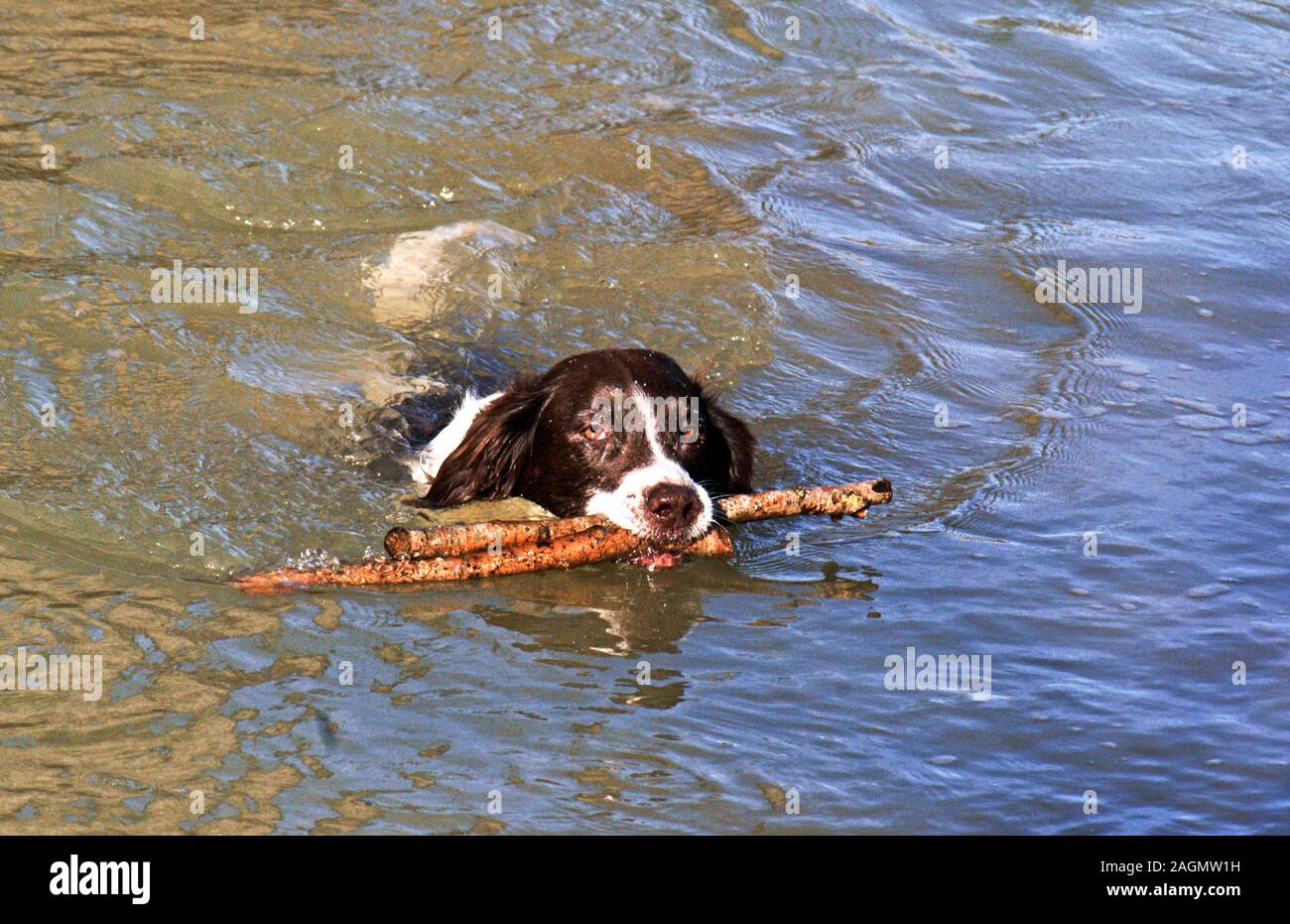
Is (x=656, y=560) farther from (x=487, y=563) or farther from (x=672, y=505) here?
(x=487, y=563)

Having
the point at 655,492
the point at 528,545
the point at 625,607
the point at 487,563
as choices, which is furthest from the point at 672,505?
the point at 487,563

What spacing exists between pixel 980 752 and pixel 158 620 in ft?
8.17

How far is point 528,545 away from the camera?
5.44m

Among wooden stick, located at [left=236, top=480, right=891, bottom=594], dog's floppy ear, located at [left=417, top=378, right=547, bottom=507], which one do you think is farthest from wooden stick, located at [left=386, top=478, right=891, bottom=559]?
dog's floppy ear, located at [left=417, top=378, right=547, bottom=507]

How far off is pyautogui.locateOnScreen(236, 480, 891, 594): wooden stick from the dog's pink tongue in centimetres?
3

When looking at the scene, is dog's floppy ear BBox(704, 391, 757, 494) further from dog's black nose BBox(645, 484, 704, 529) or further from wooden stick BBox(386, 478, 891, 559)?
dog's black nose BBox(645, 484, 704, 529)

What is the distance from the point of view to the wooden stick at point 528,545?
203 inches

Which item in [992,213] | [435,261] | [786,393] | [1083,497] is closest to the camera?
[1083,497]

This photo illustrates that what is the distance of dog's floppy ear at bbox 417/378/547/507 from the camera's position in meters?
6.12

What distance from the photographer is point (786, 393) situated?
25.2 feet

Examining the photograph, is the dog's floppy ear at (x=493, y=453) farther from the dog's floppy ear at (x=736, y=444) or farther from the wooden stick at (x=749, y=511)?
the dog's floppy ear at (x=736, y=444)

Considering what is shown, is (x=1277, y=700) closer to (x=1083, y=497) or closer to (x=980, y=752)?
(x=980, y=752)

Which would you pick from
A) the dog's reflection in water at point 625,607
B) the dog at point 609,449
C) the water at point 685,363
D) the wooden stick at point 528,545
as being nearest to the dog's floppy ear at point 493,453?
the dog at point 609,449
